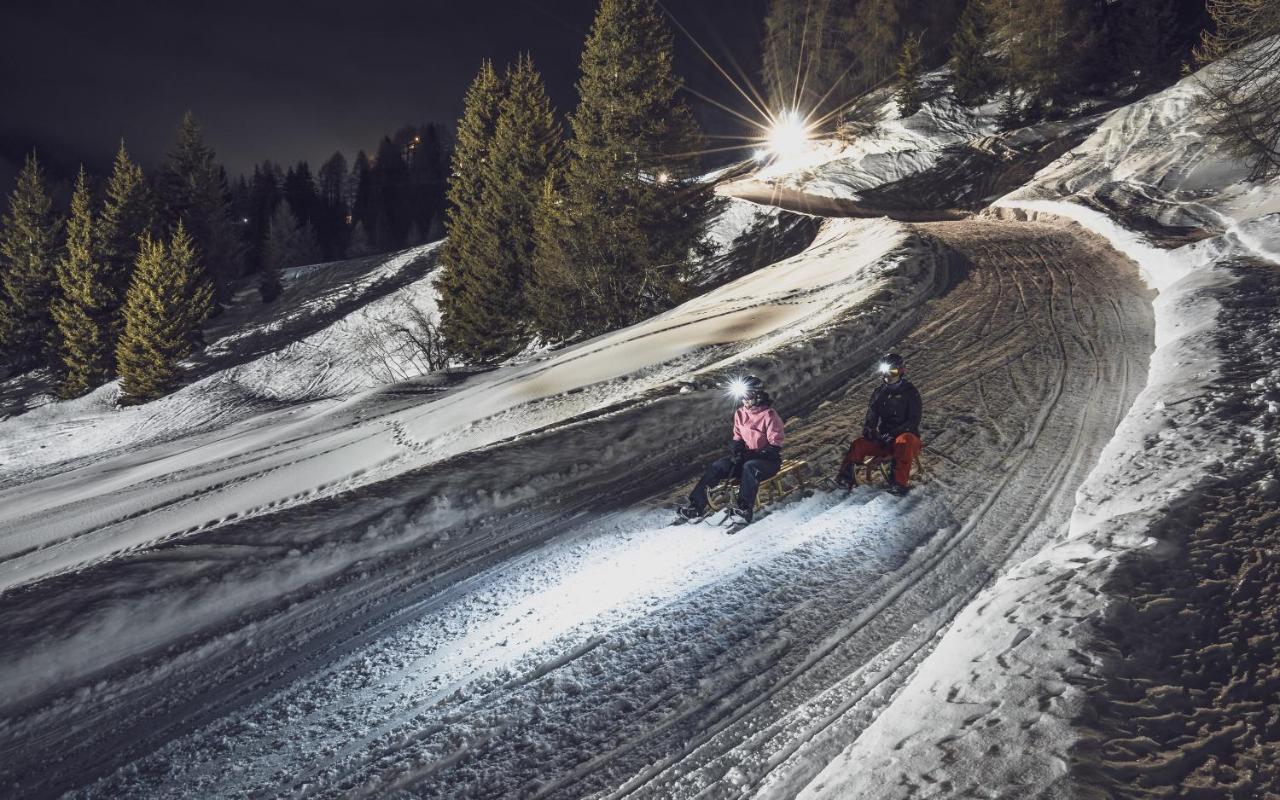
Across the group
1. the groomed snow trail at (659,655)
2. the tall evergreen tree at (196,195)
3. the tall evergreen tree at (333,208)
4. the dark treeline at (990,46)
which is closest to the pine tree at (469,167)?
the tall evergreen tree at (196,195)

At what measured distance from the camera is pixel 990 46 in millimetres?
44438

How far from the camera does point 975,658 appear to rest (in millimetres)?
4324

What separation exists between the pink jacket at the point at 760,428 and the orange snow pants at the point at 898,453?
3.43 feet

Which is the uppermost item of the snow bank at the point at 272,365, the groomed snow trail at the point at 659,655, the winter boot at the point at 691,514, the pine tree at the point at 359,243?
the pine tree at the point at 359,243

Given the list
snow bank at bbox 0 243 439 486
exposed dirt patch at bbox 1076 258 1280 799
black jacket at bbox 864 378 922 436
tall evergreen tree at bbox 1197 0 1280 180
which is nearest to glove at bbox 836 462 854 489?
black jacket at bbox 864 378 922 436

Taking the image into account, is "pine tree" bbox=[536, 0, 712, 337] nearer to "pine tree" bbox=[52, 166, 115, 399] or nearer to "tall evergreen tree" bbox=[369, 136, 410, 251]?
"pine tree" bbox=[52, 166, 115, 399]

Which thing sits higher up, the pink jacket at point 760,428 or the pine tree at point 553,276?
the pine tree at point 553,276

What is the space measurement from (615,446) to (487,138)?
93.1 feet

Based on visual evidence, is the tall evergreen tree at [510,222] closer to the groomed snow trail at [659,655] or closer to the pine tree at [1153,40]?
the groomed snow trail at [659,655]

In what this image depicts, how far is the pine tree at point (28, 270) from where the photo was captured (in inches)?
1607

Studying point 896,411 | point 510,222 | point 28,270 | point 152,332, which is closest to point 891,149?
point 510,222

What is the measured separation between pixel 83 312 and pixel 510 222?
89.7 ft

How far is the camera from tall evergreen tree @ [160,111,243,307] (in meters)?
46.6

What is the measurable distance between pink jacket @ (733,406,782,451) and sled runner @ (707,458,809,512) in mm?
403
